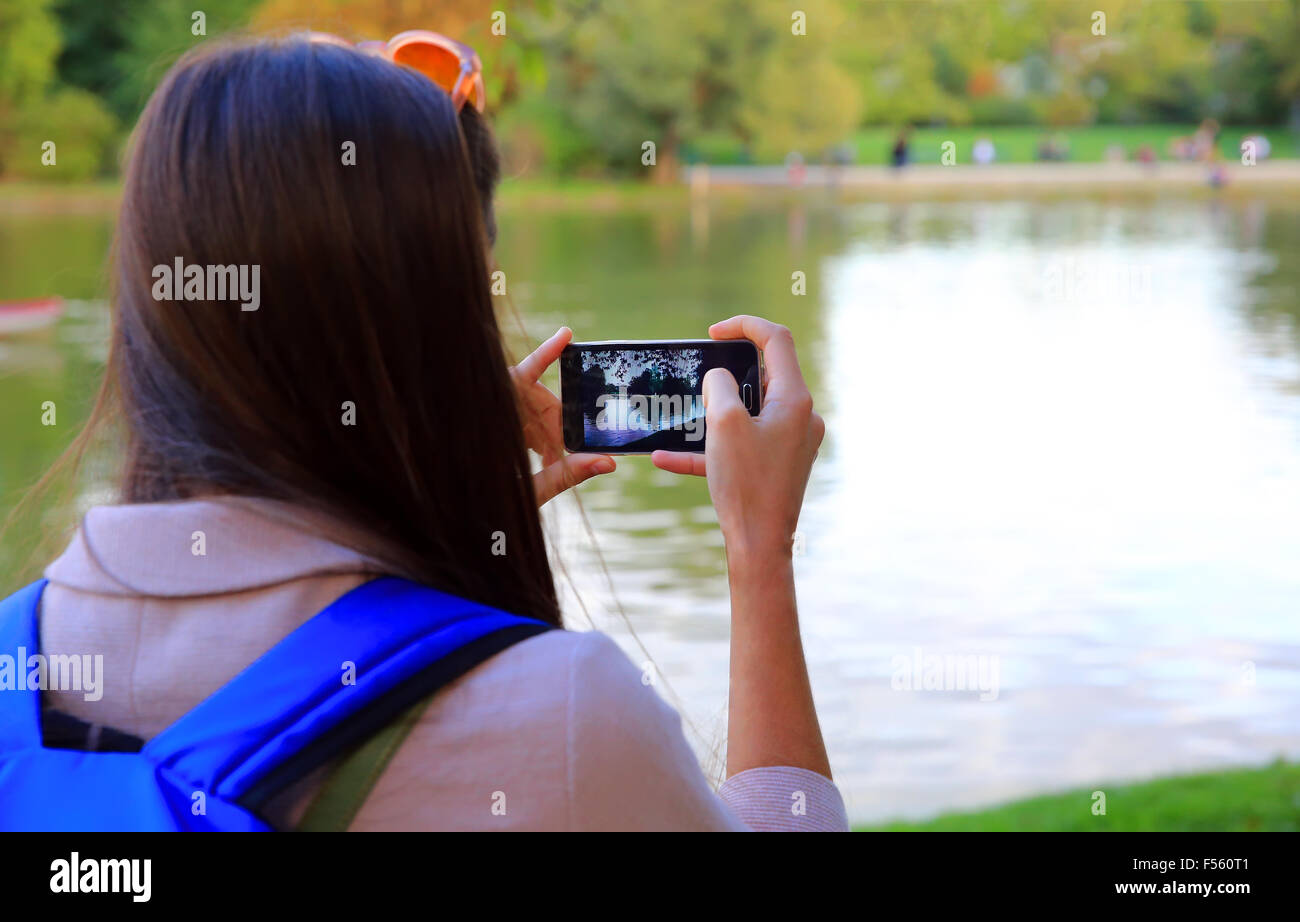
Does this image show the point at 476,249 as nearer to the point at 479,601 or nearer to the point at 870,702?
the point at 479,601

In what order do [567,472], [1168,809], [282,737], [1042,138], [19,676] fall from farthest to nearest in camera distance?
1. [1042,138]
2. [1168,809]
3. [567,472]
4. [19,676]
5. [282,737]

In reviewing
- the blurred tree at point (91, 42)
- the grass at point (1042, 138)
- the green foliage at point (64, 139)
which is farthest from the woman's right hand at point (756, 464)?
the grass at point (1042, 138)

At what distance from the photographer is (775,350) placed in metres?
1.41

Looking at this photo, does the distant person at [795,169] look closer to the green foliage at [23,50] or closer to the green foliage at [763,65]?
the green foliage at [763,65]

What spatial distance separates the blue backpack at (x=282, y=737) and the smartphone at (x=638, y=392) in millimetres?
605

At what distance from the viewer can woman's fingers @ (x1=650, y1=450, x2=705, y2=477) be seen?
57.9 inches

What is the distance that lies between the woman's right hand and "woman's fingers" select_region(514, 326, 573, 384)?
25 centimetres

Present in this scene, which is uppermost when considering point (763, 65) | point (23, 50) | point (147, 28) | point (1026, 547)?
point (147, 28)

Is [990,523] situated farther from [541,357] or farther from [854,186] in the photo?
[854,186]

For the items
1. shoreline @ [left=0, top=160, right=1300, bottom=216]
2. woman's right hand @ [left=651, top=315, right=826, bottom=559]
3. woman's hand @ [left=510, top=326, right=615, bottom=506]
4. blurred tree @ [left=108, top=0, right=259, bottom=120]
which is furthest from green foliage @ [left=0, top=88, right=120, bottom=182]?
woman's right hand @ [left=651, top=315, right=826, bottom=559]

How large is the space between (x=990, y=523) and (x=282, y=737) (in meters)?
7.52

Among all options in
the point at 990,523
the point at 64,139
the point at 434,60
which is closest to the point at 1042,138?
the point at 64,139

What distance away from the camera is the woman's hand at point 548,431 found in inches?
59.5

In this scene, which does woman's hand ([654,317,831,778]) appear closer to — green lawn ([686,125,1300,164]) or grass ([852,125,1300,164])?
green lawn ([686,125,1300,164])
